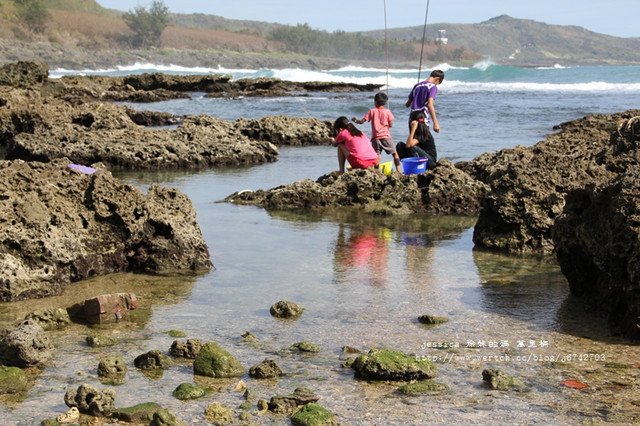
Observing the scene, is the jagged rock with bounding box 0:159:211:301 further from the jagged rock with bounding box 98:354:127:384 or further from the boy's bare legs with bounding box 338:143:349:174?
the boy's bare legs with bounding box 338:143:349:174

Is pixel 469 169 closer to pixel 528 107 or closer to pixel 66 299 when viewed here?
pixel 66 299

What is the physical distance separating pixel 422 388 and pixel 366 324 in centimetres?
119

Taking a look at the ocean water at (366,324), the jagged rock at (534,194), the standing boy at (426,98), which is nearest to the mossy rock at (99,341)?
the ocean water at (366,324)

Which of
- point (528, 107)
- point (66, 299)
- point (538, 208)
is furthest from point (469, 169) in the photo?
point (528, 107)

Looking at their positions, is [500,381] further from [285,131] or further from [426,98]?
[285,131]

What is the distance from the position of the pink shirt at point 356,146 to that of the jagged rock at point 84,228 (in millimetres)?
4037

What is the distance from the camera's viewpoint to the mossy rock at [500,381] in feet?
15.3

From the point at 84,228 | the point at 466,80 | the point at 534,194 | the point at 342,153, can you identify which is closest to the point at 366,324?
the point at 84,228

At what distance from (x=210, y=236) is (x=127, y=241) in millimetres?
1522

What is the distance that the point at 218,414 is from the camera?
168 inches

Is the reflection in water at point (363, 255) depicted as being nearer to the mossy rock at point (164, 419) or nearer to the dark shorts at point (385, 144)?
the dark shorts at point (385, 144)

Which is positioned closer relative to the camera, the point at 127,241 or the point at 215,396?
the point at 215,396

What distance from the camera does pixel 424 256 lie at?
8023 mm

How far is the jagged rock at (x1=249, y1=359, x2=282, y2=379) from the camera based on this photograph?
481cm
